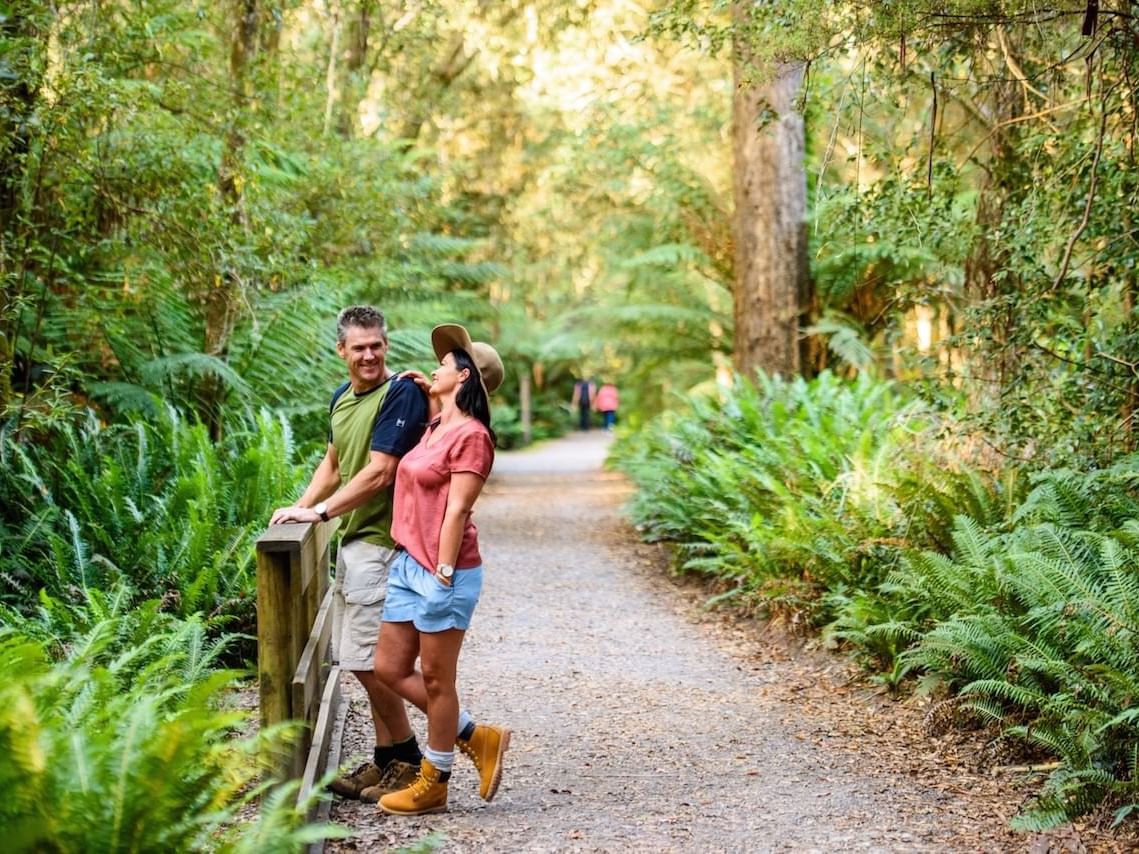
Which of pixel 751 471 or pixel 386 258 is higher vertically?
pixel 386 258

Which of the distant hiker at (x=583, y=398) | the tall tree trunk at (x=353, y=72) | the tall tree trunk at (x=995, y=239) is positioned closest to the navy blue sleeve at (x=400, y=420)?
the tall tree trunk at (x=995, y=239)

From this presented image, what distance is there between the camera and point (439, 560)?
438 cm

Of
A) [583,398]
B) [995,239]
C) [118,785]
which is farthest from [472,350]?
[583,398]

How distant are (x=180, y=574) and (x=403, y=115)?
1757cm

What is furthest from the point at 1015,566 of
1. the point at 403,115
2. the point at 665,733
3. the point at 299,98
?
the point at 403,115

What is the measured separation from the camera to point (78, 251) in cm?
898

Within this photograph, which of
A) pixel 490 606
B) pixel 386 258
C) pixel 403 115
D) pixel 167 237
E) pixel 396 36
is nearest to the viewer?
pixel 167 237

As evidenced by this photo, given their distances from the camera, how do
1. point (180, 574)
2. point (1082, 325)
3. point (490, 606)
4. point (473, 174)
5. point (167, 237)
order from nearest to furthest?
point (180, 574), point (1082, 325), point (167, 237), point (490, 606), point (473, 174)

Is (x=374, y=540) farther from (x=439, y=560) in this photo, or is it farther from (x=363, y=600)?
(x=439, y=560)

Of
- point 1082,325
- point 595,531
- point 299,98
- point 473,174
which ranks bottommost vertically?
point 595,531

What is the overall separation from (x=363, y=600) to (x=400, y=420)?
2.52ft

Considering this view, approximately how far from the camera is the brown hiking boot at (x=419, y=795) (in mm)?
4594

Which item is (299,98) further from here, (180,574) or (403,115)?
(403,115)

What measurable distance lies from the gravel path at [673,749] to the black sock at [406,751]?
26cm
